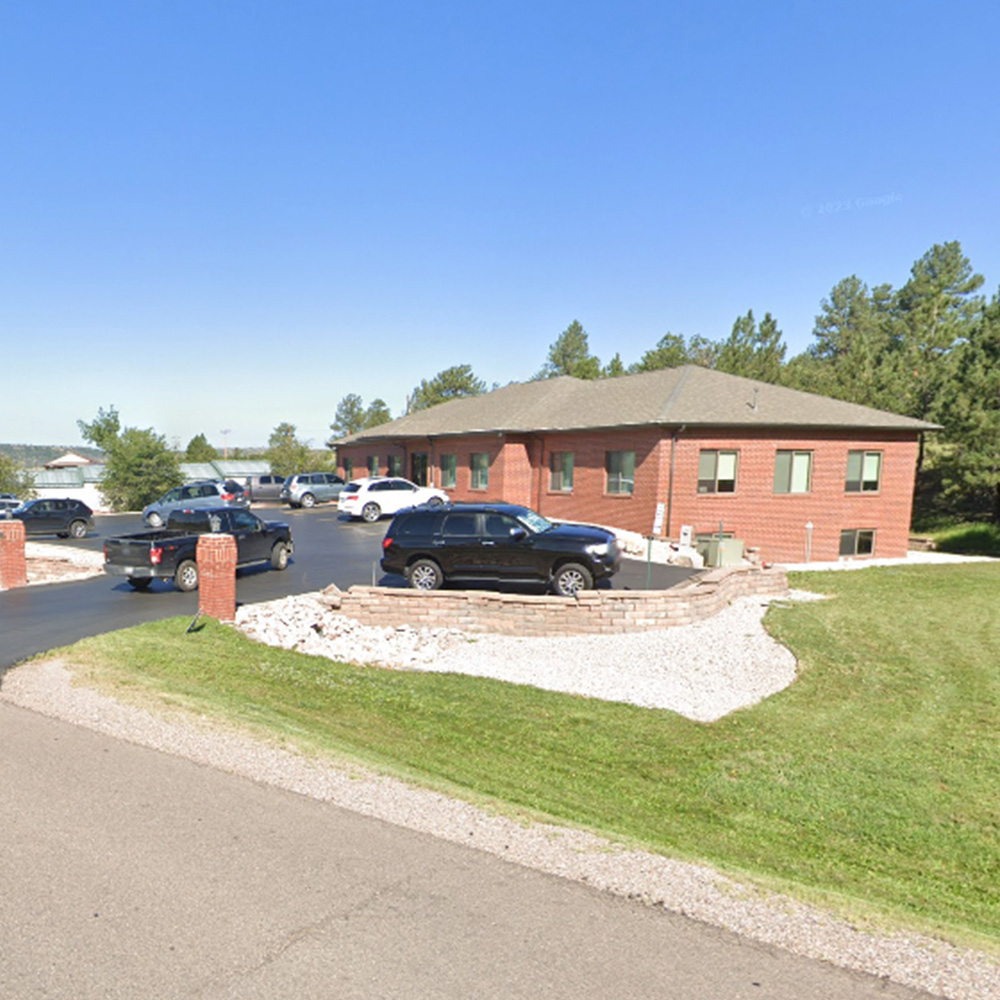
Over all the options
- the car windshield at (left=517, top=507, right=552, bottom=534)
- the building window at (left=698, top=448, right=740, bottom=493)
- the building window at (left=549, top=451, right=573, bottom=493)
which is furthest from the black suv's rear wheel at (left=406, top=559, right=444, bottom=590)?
the building window at (left=549, top=451, right=573, bottom=493)

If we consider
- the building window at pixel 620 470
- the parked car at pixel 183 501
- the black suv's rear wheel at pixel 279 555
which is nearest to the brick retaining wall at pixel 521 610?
the black suv's rear wheel at pixel 279 555

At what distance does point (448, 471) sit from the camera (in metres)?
35.8

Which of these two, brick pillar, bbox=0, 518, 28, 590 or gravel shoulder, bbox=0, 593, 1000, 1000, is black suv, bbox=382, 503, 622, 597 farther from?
brick pillar, bbox=0, 518, 28, 590

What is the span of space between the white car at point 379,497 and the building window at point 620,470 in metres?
7.19

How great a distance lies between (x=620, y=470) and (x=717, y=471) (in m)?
3.59

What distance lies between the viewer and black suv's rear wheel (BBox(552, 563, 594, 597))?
1477cm

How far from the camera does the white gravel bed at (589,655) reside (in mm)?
10617

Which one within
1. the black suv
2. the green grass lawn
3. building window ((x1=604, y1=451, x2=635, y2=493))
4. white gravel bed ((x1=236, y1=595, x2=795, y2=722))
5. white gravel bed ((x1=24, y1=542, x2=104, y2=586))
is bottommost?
white gravel bed ((x1=24, y1=542, x2=104, y2=586))

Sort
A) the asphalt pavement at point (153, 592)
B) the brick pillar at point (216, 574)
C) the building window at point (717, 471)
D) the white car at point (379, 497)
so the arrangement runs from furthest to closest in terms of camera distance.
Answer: the white car at point (379, 497) < the building window at point (717, 471) < the brick pillar at point (216, 574) < the asphalt pavement at point (153, 592)

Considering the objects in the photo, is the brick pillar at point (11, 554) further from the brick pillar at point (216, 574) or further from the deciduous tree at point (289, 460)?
the deciduous tree at point (289, 460)

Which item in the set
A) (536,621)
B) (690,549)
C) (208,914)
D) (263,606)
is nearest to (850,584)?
(690,549)

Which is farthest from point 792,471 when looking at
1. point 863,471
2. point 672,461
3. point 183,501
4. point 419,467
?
point 183,501

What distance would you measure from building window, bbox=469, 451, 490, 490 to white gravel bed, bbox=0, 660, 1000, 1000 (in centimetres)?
2540

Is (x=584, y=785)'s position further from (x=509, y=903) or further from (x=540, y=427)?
(x=540, y=427)
